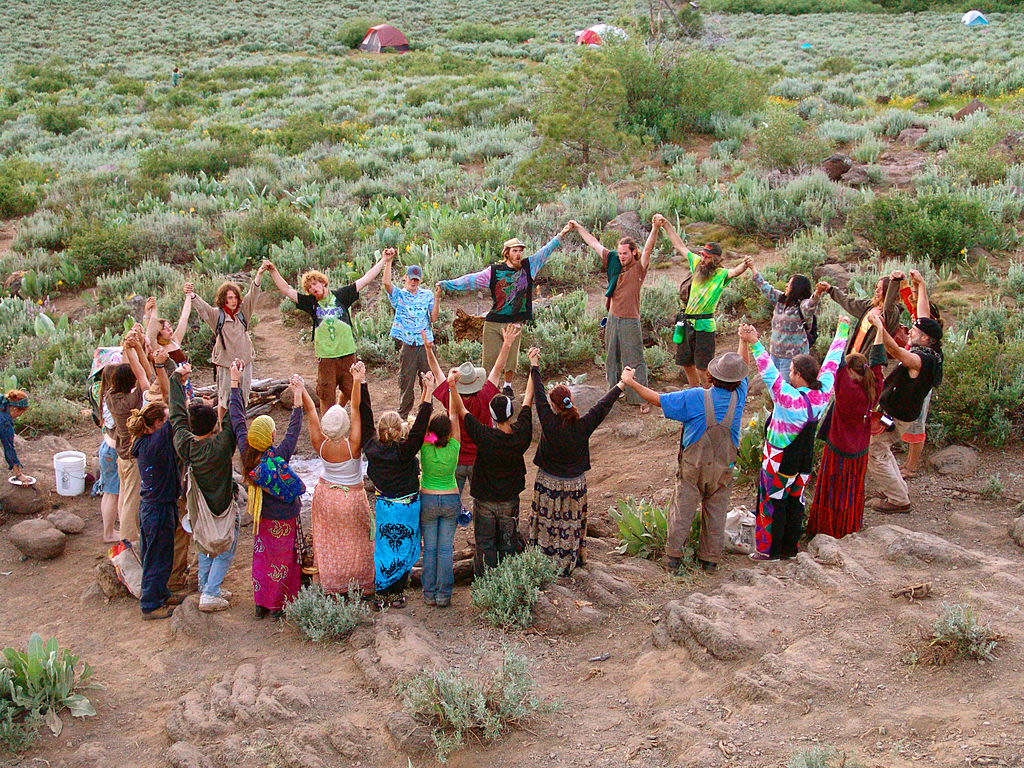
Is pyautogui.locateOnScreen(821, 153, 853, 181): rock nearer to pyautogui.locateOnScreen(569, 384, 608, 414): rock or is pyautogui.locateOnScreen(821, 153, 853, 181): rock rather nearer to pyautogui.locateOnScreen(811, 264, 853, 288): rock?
pyautogui.locateOnScreen(811, 264, 853, 288): rock

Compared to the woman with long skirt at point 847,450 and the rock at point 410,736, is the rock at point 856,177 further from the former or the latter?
the rock at point 410,736

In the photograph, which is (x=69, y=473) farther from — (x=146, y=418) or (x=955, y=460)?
(x=955, y=460)

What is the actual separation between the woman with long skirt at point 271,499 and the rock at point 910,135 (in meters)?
15.9

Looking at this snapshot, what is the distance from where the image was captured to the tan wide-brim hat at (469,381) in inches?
284

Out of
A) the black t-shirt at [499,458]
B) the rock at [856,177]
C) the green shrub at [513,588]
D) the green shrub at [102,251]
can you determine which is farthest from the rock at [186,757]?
the rock at [856,177]

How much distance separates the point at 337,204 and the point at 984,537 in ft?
46.9

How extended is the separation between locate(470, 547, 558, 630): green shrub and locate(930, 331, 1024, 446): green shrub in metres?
4.83

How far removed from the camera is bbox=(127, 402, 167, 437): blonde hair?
6.60 metres

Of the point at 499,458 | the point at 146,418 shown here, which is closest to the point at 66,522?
the point at 146,418

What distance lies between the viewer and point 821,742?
4602 millimetres

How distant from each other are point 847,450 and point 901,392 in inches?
42.9

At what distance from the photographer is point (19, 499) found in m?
8.72

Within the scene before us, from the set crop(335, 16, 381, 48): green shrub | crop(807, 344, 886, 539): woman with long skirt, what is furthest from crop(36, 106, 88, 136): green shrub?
crop(807, 344, 886, 539): woman with long skirt

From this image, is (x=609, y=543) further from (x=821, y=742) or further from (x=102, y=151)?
(x=102, y=151)
